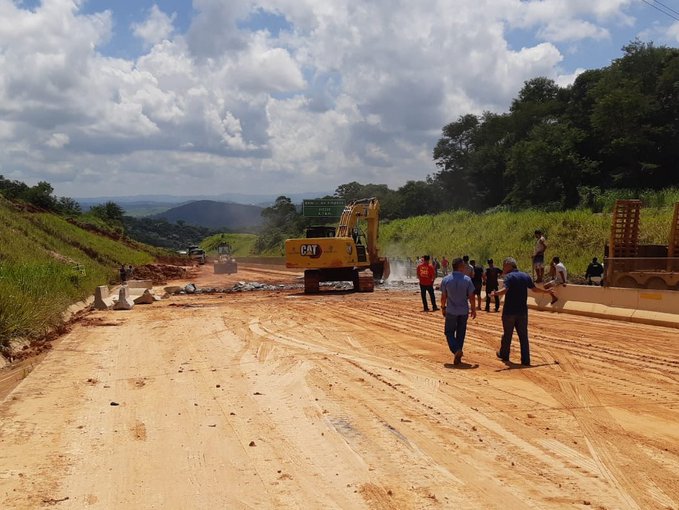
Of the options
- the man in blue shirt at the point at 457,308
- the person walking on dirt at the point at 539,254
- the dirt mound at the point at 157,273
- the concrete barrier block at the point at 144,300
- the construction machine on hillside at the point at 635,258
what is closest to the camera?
the man in blue shirt at the point at 457,308

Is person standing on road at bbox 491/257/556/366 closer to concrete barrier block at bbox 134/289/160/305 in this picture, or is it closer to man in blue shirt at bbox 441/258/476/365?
man in blue shirt at bbox 441/258/476/365

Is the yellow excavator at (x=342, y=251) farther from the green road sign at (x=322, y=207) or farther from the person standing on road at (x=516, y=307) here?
the person standing on road at (x=516, y=307)

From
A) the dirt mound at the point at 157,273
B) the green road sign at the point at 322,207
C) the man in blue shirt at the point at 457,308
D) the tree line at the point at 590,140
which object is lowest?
the dirt mound at the point at 157,273

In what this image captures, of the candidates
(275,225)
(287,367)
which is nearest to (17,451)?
(287,367)

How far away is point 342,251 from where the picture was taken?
29.1 m

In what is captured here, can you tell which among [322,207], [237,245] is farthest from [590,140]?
[237,245]

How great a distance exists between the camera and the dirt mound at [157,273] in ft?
149

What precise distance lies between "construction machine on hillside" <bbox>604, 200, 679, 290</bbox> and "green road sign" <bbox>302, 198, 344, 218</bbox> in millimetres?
17256

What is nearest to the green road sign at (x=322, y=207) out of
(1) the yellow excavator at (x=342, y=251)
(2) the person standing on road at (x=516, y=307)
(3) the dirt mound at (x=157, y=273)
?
(1) the yellow excavator at (x=342, y=251)

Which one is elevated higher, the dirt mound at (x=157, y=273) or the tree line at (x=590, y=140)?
the tree line at (x=590, y=140)

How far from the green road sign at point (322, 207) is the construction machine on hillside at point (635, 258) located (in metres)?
17.3

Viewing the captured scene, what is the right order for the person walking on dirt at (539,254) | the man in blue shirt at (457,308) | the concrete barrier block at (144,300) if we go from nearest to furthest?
1. the man in blue shirt at (457,308)
2. the person walking on dirt at (539,254)
3. the concrete barrier block at (144,300)

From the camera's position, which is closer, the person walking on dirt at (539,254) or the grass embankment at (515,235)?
the person walking on dirt at (539,254)

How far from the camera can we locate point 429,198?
85.4 metres
